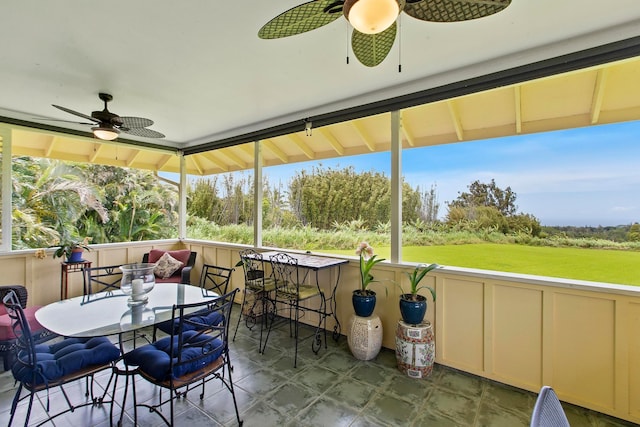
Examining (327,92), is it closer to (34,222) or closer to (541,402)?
(541,402)

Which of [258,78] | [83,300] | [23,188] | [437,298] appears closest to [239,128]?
[258,78]

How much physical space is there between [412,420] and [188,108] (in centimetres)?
382

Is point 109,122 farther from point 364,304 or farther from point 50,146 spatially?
point 364,304

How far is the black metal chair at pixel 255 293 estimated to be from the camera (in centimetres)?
326

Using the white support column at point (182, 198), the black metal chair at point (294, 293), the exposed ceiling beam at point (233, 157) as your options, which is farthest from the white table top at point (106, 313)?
the exposed ceiling beam at point (233, 157)

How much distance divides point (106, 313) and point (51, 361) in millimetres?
364

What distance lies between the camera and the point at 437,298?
2.68 metres

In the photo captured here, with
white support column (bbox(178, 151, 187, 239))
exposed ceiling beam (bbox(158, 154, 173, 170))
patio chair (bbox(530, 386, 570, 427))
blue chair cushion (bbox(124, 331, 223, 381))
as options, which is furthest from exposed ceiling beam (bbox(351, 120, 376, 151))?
exposed ceiling beam (bbox(158, 154, 173, 170))

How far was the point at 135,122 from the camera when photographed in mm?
2928

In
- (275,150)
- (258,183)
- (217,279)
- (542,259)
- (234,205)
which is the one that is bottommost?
(217,279)

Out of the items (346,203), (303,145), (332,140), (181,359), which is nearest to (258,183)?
(303,145)

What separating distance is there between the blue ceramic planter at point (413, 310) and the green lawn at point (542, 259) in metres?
0.68

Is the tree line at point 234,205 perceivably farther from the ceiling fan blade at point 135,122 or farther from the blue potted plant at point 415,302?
the ceiling fan blade at point 135,122

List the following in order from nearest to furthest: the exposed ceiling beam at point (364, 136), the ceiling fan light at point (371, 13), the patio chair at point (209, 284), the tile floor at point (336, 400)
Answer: the ceiling fan light at point (371, 13)
the tile floor at point (336, 400)
the patio chair at point (209, 284)
the exposed ceiling beam at point (364, 136)
